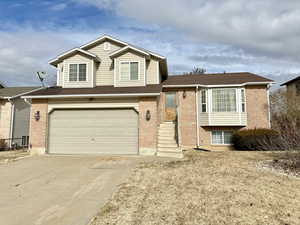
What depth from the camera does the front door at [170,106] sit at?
645 inches

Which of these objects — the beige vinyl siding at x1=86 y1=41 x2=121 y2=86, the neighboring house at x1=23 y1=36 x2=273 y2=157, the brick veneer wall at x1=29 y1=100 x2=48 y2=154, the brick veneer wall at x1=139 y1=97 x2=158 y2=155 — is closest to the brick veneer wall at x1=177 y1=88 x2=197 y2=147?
the neighboring house at x1=23 y1=36 x2=273 y2=157

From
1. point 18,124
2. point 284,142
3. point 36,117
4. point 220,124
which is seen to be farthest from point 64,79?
point 284,142

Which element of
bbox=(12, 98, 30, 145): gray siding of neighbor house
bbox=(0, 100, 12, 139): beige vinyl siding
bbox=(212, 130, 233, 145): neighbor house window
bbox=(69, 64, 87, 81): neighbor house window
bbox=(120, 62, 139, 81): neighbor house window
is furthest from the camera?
bbox=(12, 98, 30, 145): gray siding of neighbor house

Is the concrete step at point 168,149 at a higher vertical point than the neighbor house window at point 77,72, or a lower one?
lower

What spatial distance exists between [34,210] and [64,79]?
11059 millimetres

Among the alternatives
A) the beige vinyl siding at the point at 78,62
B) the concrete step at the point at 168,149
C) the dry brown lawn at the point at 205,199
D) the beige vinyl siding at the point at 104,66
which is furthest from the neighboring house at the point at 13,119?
the dry brown lawn at the point at 205,199

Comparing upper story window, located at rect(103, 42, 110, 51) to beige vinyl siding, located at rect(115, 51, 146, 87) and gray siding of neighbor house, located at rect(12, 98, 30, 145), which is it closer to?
beige vinyl siding, located at rect(115, 51, 146, 87)

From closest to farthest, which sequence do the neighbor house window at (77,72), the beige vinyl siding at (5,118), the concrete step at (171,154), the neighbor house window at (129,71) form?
the concrete step at (171,154) < the neighbor house window at (129,71) < the neighbor house window at (77,72) < the beige vinyl siding at (5,118)

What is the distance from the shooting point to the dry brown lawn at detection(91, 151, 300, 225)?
3.93 m

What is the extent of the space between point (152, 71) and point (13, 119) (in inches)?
522

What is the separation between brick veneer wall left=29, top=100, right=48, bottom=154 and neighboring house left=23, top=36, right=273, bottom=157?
5cm

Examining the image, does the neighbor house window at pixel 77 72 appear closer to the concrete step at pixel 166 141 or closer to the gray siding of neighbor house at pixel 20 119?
the concrete step at pixel 166 141

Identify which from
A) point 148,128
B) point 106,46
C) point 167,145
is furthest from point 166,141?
point 106,46

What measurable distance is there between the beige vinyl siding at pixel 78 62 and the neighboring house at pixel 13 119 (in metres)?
6.81
